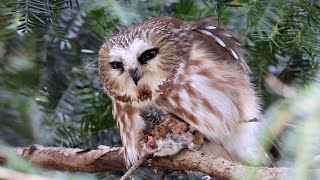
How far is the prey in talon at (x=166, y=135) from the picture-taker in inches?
77.2

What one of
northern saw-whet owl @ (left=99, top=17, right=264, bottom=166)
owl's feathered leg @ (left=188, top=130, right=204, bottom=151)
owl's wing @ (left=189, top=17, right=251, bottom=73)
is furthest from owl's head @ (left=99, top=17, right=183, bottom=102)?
owl's feathered leg @ (left=188, top=130, right=204, bottom=151)

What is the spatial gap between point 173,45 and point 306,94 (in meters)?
1.63

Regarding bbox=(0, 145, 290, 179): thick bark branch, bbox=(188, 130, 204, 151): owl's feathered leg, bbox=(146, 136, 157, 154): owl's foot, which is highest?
bbox=(146, 136, 157, 154): owl's foot

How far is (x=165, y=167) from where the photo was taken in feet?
6.77

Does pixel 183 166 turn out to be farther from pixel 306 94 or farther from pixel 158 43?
pixel 306 94

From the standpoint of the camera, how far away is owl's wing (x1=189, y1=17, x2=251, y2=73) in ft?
7.67

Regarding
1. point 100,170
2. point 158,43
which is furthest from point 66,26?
point 100,170

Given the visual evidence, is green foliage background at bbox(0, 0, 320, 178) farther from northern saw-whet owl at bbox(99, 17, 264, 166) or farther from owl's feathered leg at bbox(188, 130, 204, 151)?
owl's feathered leg at bbox(188, 130, 204, 151)

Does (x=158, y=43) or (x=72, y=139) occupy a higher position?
(x=158, y=43)

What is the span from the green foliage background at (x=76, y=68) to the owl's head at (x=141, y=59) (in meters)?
0.13

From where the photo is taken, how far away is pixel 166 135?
197 centimetres

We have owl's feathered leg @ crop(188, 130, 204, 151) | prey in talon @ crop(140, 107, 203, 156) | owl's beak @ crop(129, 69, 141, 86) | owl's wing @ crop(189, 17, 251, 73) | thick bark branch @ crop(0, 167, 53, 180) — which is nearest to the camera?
thick bark branch @ crop(0, 167, 53, 180)

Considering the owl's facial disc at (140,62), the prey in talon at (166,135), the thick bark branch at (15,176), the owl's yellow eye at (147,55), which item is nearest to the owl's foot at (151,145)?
the prey in talon at (166,135)

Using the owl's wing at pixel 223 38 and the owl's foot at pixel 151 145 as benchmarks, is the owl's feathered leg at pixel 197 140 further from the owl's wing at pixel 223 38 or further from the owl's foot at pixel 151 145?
the owl's wing at pixel 223 38
